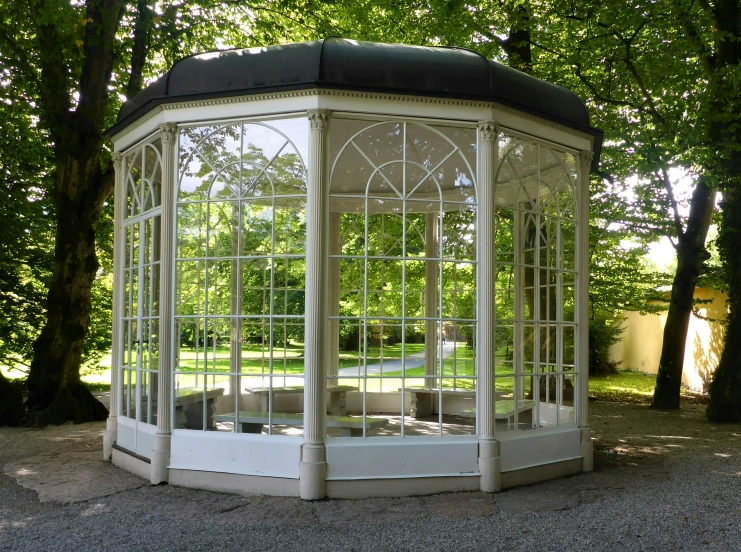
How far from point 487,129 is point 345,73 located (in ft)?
4.54

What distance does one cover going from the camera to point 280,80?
6.05m

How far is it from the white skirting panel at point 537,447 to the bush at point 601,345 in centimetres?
1359

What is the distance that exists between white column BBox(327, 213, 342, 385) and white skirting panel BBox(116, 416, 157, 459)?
11.2 ft

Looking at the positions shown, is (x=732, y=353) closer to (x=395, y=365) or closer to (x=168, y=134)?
(x=395, y=365)

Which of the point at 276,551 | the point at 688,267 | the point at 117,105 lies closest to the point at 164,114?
the point at 276,551

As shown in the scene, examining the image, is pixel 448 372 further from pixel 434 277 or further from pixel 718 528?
pixel 718 528

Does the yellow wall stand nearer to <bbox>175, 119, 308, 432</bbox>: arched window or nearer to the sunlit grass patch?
the sunlit grass patch

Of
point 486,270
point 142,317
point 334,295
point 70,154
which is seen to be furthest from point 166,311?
point 70,154

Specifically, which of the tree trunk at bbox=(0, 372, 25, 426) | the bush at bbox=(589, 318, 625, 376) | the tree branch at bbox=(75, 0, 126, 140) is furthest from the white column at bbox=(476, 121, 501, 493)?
the bush at bbox=(589, 318, 625, 376)

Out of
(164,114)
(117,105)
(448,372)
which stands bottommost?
(448,372)

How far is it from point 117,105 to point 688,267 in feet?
36.8

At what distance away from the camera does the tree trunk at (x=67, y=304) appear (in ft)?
34.1

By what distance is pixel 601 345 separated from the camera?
20.9m

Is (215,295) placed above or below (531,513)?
above
